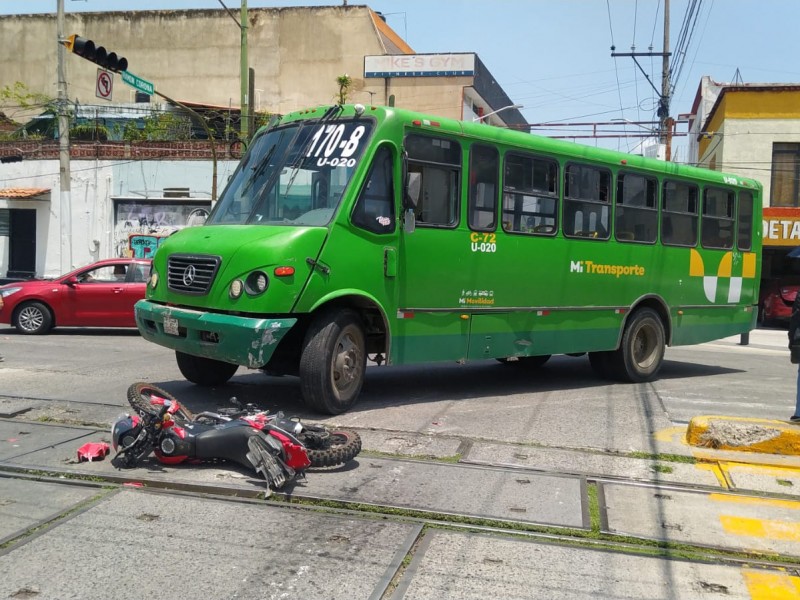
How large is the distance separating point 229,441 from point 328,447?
72cm

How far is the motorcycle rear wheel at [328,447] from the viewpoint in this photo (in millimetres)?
5809

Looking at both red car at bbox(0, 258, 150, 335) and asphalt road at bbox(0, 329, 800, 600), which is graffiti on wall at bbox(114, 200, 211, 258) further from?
asphalt road at bbox(0, 329, 800, 600)

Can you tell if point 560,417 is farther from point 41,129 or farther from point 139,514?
point 41,129

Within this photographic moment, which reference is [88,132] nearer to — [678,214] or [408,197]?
[678,214]

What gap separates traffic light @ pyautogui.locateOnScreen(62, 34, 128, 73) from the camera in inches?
585

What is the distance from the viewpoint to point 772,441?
23.0 feet

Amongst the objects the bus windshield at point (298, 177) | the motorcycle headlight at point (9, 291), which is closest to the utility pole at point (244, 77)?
the motorcycle headlight at point (9, 291)

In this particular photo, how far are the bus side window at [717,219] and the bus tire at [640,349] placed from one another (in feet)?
5.51

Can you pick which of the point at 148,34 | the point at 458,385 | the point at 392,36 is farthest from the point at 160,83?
the point at 458,385

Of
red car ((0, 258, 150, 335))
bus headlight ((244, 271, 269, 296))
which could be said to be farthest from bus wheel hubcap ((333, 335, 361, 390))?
red car ((0, 258, 150, 335))

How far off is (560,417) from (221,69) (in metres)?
34.2

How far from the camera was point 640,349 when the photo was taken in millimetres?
11148

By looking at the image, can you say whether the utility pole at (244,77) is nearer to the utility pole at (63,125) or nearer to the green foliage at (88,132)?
the utility pole at (63,125)

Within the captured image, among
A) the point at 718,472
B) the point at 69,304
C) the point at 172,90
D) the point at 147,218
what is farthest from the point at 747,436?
the point at 172,90
